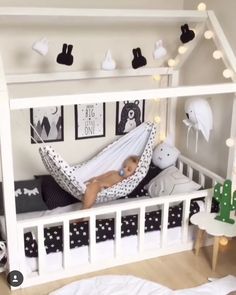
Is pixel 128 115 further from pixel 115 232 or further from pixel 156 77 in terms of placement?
pixel 115 232

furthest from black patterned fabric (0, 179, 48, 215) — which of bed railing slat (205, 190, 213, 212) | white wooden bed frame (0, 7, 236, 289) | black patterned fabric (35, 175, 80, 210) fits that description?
bed railing slat (205, 190, 213, 212)

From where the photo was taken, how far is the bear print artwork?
320 centimetres

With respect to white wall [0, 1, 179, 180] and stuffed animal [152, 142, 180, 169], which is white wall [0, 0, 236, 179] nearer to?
white wall [0, 1, 179, 180]

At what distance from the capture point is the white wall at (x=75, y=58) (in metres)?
2.85

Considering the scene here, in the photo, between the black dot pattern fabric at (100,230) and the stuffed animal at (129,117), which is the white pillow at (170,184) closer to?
the black dot pattern fabric at (100,230)

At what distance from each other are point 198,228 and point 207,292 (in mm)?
495

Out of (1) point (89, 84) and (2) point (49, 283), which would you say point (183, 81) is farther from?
(2) point (49, 283)

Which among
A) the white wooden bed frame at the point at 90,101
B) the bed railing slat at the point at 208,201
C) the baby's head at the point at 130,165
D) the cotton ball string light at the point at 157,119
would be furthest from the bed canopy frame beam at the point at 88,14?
the bed railing slat at the point at 208,201

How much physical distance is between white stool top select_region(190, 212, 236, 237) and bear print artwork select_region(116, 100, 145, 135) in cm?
93

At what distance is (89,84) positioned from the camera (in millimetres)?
3074

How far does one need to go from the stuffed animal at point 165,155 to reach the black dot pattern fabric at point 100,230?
1.59 feet

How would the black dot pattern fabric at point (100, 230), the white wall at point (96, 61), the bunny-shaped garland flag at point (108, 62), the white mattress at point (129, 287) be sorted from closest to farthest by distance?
1. the white mattress at point (129, 287)
2. the black dot pattern fabric at point (100, 230)
3. the bunny-shaped garland flag at point (108, 62)
4. the white wall at point (96, 61)

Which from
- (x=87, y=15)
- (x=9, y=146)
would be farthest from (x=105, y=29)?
(x=9, y=146)

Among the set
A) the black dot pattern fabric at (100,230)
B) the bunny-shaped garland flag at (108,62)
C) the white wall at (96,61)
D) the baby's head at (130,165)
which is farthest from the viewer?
the baby's head at (130,165)
